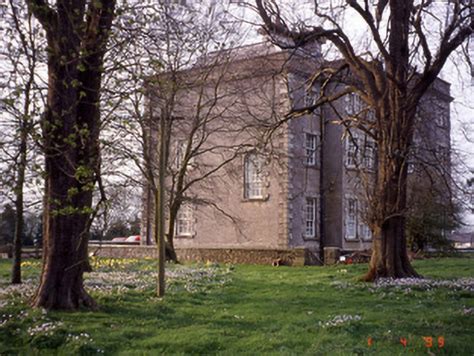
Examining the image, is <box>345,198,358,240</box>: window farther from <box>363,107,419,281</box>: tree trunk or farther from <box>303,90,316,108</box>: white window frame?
<box>363,107,419,281</box>: tree trunk

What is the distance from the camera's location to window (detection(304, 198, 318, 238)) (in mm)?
38250

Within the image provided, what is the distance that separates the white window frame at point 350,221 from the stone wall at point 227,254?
8.74 m

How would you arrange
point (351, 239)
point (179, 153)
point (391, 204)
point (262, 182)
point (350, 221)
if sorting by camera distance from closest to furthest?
point (391, 204)
point (179, 153)
point (262, 182)
point (351, 239)
point (350, 221)

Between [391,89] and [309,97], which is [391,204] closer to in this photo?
[391,89]

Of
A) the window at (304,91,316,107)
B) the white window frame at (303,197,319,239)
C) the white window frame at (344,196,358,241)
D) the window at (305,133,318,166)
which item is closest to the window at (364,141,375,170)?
the window at (304,91,316,107)

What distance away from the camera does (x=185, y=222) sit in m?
40.8

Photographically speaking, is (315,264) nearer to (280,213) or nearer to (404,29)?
(280,213)

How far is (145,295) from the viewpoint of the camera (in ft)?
50.1

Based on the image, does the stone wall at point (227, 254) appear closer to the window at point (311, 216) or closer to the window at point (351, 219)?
the window at point (311, 216)

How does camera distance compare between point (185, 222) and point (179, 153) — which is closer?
point (179, 153)

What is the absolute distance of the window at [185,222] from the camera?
132 feet

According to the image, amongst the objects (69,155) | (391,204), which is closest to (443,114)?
(391,204)

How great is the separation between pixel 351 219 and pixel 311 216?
Result: 306 cm

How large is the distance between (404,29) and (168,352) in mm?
14591
